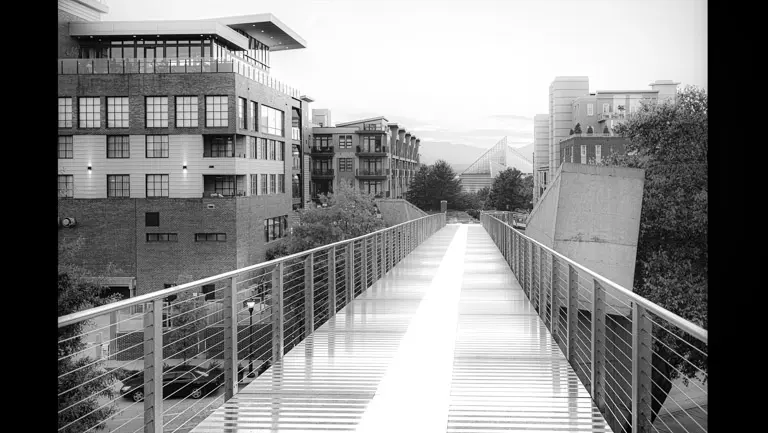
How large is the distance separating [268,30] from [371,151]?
2111 cm

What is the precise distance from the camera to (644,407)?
4.23 m

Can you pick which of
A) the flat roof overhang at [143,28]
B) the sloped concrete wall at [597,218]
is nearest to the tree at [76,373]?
the sloped concrete wall at [597,218]

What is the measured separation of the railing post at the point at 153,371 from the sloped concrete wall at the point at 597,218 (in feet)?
39.5

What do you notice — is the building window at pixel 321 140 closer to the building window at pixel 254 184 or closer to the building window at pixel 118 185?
the building window at pixel 254 184

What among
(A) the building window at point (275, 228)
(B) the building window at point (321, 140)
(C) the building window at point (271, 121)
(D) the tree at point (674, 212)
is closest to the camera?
(D) the tree at point (674, 212)

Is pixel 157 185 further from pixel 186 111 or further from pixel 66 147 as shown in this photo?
pixel 66 147

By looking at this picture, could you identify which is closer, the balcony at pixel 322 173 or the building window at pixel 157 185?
the building window at pixel 157 185

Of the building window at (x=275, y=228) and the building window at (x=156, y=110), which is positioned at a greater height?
the building window at (x=156, y=110)

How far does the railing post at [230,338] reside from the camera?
534 centimetres

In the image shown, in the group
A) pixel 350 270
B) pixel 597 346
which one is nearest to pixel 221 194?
pixel 350 270

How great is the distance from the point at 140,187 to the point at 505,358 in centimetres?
3857
